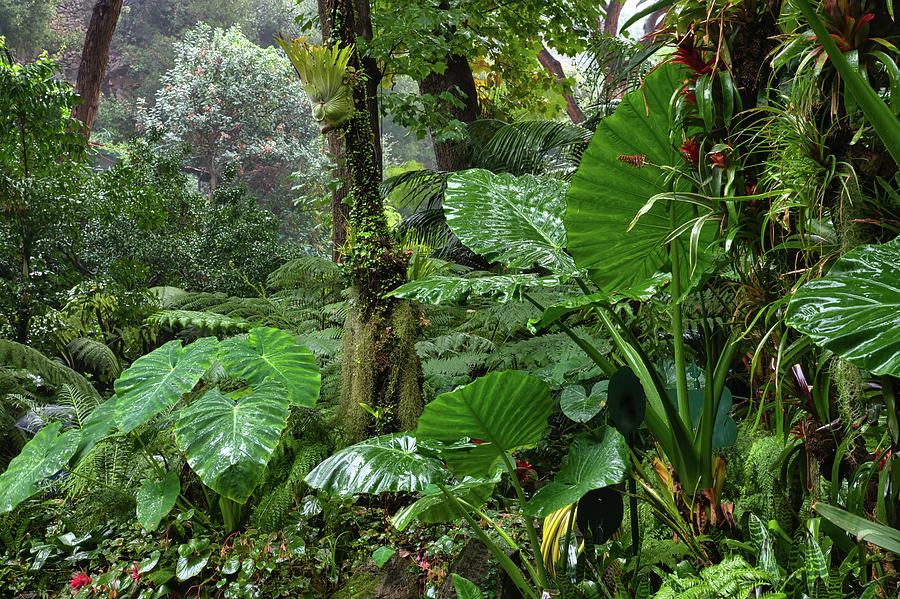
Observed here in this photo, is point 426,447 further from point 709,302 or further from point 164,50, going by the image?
point 164,50

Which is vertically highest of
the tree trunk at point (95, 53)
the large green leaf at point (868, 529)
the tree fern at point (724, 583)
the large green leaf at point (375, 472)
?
the tree trunk at point (95, 53)

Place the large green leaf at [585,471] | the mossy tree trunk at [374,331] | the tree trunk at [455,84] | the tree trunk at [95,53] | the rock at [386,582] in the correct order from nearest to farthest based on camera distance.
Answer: the large green leaf at [585,471] → the rock at [386,582] → the mossy tree trunk at [374,331] → the tree trunk at [455,84] → the tree trunk at [95,53]

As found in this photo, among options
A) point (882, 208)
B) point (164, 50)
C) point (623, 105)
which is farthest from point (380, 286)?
point (164, 50)

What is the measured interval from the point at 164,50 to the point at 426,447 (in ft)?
62.0

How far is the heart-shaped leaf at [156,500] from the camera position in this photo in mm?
1735

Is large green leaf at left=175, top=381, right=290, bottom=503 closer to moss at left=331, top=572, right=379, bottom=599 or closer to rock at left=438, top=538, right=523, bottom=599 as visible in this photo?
moss at left=331, top=572, right=379, bottom=599

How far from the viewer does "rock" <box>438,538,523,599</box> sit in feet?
4.88

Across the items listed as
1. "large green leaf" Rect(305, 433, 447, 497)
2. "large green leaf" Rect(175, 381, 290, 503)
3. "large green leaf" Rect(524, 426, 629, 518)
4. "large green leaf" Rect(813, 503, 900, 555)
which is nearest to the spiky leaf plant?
"large green leaf" Rect(175, 381, 290, 503)

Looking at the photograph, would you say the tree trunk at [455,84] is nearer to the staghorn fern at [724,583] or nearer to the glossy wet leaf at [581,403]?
the glossy wet leaf at [581,403]

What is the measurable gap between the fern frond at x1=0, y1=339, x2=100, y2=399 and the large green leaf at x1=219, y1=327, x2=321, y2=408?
190cm

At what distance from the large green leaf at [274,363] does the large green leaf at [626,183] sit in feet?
3.37

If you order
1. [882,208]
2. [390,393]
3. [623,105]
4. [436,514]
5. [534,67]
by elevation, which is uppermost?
[534,67]

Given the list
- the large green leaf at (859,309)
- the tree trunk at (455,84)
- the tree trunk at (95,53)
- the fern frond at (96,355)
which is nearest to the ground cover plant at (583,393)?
the large green leaf at (859,309)

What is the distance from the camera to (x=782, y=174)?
3.58 feet
